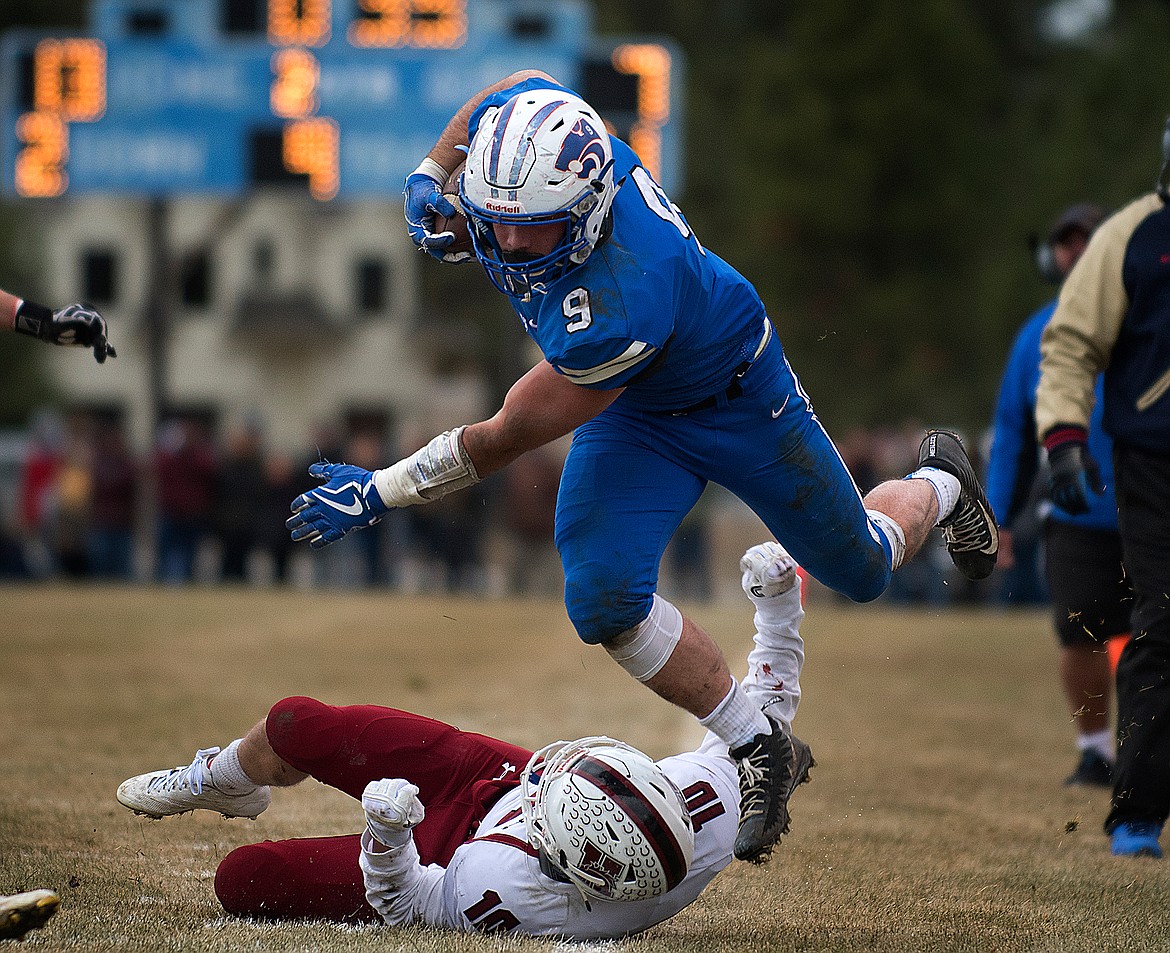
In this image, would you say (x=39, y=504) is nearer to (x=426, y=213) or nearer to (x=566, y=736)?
(x=566, y=736)

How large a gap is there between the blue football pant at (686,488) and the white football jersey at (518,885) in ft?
2.01

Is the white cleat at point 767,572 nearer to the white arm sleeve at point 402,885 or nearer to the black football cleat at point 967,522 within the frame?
the black football cleat at point 967,522

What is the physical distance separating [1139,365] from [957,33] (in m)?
26.9

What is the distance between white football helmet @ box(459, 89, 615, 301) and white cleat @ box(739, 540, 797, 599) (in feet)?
3.80

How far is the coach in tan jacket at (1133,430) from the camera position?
190 inches

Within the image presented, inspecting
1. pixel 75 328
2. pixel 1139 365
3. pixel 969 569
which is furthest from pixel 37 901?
pixel 1139 365

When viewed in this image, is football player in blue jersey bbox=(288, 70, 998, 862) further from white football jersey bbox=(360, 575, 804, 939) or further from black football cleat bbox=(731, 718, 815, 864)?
white football jersey bbox=(360, 575, 804, 939)

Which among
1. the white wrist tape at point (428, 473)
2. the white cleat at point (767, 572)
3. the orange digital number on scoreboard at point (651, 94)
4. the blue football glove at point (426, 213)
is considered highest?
the orange digital number on scoreboard at point (651, 94)

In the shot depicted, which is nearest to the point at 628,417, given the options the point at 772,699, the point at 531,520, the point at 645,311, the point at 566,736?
the point at 645,311

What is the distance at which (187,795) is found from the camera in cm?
418

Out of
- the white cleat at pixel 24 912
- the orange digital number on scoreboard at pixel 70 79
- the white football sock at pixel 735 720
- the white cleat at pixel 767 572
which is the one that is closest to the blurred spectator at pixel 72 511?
the orange digital number on scoreboard at pixel 70 79

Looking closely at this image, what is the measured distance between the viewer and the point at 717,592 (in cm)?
1684

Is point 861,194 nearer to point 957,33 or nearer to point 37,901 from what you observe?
point 957,33

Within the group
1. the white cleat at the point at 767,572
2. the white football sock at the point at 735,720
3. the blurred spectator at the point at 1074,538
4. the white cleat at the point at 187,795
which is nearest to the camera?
the white cleat at the point at 187,795
